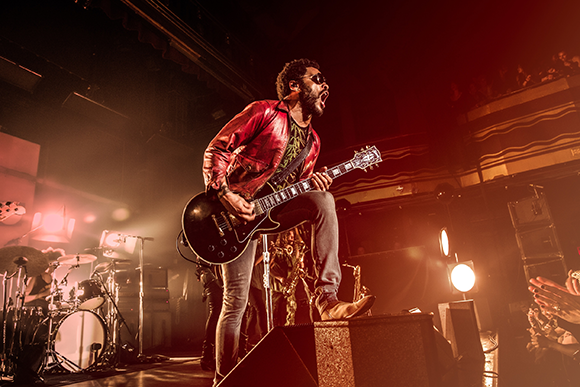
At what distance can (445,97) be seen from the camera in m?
10.7

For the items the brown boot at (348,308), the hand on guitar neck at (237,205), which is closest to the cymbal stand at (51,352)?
the hand on guitar neck at (237,205)

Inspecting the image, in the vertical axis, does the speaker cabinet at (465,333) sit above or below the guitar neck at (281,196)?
below

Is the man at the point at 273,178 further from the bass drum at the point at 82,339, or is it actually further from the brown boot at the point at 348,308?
the bass drum at the point at 82,339

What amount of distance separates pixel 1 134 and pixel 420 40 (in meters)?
11.2

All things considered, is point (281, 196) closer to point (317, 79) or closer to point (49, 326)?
point (317, 79)

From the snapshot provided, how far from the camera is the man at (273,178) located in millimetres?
2160

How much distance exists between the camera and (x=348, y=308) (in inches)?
70.5

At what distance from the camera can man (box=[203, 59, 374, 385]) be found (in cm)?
216

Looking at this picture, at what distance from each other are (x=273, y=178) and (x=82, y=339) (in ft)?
17.9

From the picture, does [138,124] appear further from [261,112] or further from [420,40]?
[420,40]

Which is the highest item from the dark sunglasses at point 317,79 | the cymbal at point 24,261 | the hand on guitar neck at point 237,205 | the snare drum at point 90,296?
the dark sunglasses at point 317,79

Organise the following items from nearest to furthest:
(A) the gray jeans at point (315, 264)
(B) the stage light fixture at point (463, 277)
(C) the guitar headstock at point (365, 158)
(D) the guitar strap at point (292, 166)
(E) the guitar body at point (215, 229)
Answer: (A) the gray jeans at point (315, 264)
(E) the guitar body at point (215, 229)
(D) the guitar strap at point (292, 166)
(C) the guitar headstock at point (365, 158)
(B) the stage light fixture at point (463, 277)

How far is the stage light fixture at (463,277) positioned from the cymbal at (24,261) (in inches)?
247

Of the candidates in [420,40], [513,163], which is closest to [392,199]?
[513,163]
